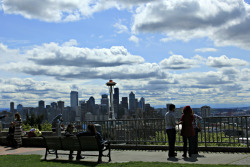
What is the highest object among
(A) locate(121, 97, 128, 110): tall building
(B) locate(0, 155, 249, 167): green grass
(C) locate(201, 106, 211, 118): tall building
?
(A) locate(121, 97, 128, 110): tall building

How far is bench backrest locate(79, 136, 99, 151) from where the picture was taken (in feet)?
40.5

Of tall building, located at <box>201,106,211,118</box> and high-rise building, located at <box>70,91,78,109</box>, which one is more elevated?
high-rise building, located at <box>70,91,78,109</box>

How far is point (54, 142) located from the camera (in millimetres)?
13523

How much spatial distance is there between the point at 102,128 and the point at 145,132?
220 cm

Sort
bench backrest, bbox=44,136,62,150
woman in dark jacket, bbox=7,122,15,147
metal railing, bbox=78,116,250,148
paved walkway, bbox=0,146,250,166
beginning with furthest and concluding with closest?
woman in dark jacket, bbox=7,122,15,147 → metal railing, bbox=78,116,250,148 → bench backrest, bbox=44,136,62,150 → paved walkway, bbox=0,146,250,166

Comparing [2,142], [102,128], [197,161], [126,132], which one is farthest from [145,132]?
[2,142]

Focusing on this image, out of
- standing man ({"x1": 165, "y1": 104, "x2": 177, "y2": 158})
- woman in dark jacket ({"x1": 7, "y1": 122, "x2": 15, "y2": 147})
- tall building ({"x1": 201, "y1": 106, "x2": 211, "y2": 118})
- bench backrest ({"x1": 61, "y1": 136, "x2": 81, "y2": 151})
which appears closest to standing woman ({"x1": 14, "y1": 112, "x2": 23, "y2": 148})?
woman in dark jacket ({"x1": 7, "y1": 122, "x2": 15, "y2": 147})

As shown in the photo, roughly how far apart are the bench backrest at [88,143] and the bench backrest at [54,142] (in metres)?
1.12

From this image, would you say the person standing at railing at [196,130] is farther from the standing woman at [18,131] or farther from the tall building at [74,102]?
the tall building at [74,102]

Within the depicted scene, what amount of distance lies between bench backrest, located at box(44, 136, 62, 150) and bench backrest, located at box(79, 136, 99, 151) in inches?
44.0

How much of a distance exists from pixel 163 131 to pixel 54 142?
4808 mm

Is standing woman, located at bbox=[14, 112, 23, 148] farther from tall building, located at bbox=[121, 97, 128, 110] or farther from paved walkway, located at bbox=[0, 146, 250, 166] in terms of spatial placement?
tall building, located at bbox=[121, 97, 128, 110]

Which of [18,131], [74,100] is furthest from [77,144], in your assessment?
[74,100]

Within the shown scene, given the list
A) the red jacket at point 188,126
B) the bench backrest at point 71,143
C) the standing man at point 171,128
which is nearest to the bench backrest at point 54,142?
the bench backrest at point 71,143
